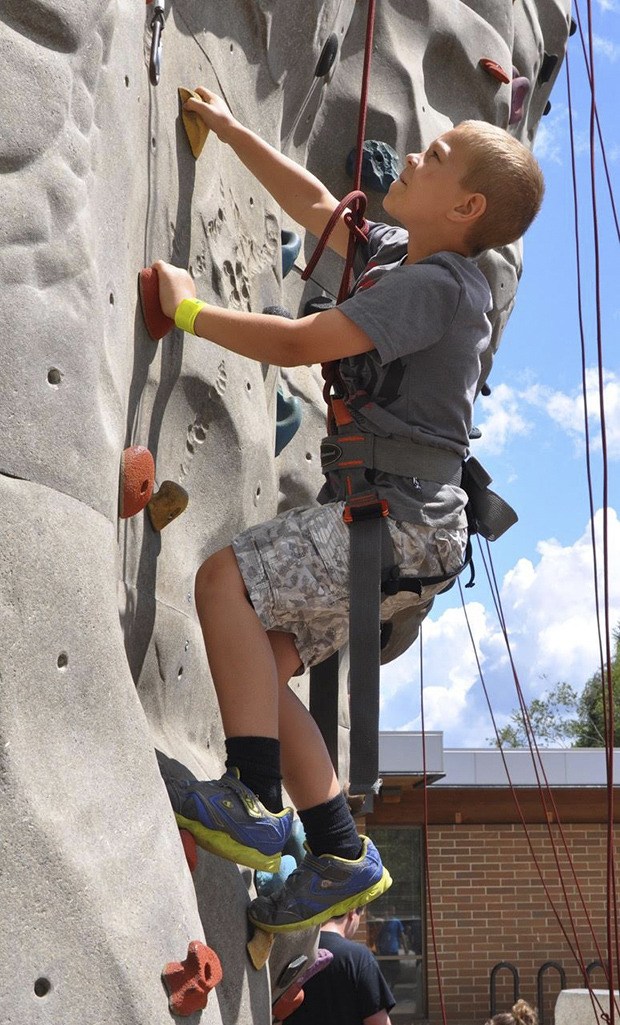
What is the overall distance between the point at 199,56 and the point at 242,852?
5.59 feet

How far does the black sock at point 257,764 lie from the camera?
7.30 ft

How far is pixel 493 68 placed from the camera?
532cm

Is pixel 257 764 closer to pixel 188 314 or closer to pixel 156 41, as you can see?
pixel 188 314

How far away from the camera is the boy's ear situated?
2.41m

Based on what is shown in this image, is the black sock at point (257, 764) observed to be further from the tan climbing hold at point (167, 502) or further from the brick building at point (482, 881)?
the brick building at point (482, 881)

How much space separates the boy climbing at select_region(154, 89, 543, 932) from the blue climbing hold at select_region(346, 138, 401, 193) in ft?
6.53

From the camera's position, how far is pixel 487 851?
32.5 ft

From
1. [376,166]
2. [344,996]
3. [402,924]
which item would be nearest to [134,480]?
[344,996]

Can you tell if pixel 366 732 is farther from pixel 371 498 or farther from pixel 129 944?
pixel 129 944

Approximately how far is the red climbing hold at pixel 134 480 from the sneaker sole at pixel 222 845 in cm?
55

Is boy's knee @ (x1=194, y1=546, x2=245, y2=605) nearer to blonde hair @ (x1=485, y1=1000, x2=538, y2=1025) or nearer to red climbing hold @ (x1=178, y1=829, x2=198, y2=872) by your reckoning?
red climbing hold @ (x1=178, y1=829, x2=198, y2=872)

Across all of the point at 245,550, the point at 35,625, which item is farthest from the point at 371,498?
the point at 35,625

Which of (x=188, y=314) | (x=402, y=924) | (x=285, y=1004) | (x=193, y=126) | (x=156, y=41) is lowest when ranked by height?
(x=402, y=924)

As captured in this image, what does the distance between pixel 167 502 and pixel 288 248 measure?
1130 mm
